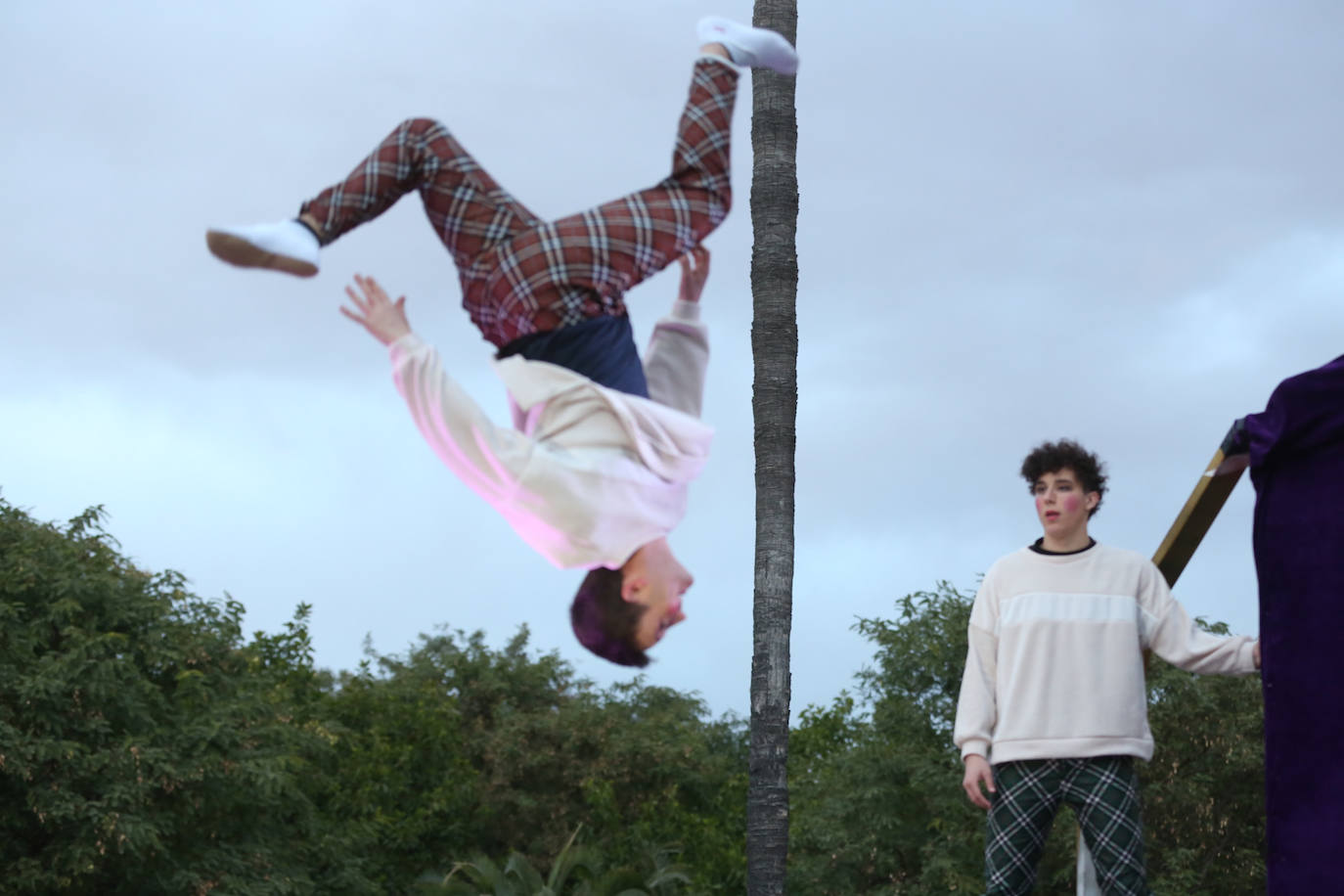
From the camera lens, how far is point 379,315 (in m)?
4.41

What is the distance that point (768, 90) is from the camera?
8.49 metres

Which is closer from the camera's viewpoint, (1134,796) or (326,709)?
(1134,796)

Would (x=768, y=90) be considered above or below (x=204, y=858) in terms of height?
above

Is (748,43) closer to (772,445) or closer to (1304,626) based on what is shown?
(1304,626)

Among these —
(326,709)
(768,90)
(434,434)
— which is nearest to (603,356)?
(434,434)

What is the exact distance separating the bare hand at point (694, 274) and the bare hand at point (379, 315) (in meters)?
0.84

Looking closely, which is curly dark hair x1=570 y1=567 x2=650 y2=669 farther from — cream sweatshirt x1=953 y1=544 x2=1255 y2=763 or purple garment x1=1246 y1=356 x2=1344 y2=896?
purple garment x1=1246 y1=356 x2=1344 y2=896

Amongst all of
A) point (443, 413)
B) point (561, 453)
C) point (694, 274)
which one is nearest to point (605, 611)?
point (561, 453)

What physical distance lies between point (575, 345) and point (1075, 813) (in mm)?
2103

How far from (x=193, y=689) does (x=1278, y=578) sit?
580 inches

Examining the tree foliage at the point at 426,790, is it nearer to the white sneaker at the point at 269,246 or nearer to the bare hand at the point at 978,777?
the bare hand at the point at 978,777

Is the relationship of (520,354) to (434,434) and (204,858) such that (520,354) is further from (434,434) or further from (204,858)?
(204,858)

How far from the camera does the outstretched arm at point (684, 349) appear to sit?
4730 mm

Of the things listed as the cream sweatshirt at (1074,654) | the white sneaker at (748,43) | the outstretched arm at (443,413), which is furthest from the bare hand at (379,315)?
the cream sweatshirt at (1074,654)
